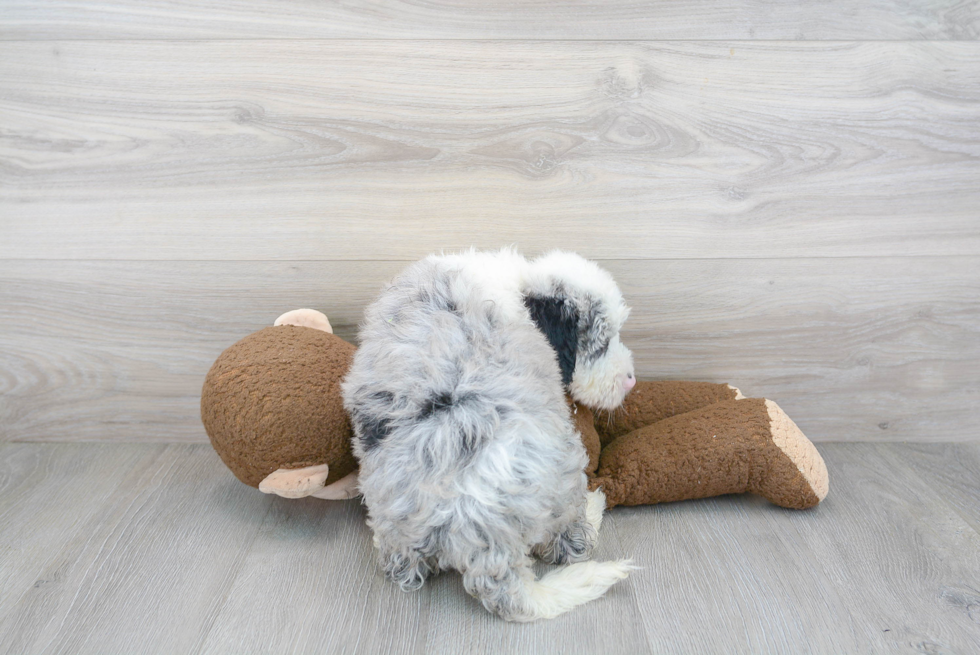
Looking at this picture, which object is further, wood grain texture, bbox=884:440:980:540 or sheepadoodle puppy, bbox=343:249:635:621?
wood grain texture, bbox=884:440:980:540

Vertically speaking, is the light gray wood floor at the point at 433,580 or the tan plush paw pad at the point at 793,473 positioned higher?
the tan plush paw pad at the point at 793,473

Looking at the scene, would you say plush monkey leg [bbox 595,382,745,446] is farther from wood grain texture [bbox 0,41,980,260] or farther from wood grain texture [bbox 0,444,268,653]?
wood grain texture [bbox 0,444,268,653]

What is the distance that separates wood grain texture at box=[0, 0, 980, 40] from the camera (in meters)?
1.02

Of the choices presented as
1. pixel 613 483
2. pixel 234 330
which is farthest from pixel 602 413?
pixel 234 330

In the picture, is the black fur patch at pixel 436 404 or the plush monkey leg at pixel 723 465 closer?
the black fur patch at pixel 436 404

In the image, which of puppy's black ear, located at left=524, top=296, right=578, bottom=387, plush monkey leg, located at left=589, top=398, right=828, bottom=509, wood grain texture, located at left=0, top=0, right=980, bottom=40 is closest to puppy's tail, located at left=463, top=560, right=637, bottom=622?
plush monkey leg, located at left=589, top=398, right=828, bottom=509

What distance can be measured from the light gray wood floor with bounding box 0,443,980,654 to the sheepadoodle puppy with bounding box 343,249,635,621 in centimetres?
5

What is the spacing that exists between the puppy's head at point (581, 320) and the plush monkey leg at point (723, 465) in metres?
0.14

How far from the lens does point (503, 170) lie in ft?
3.52

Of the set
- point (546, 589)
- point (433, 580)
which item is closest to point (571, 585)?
point (546, 589)

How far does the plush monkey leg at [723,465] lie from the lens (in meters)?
0.97

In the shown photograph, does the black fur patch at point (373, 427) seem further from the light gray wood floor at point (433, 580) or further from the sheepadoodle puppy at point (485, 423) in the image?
the light gray wood floor at point (433, 580)

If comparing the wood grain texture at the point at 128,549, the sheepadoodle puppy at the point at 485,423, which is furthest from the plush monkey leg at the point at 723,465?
the wood grain texture at the point at 128,549

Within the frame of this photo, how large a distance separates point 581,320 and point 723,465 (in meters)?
0.33
